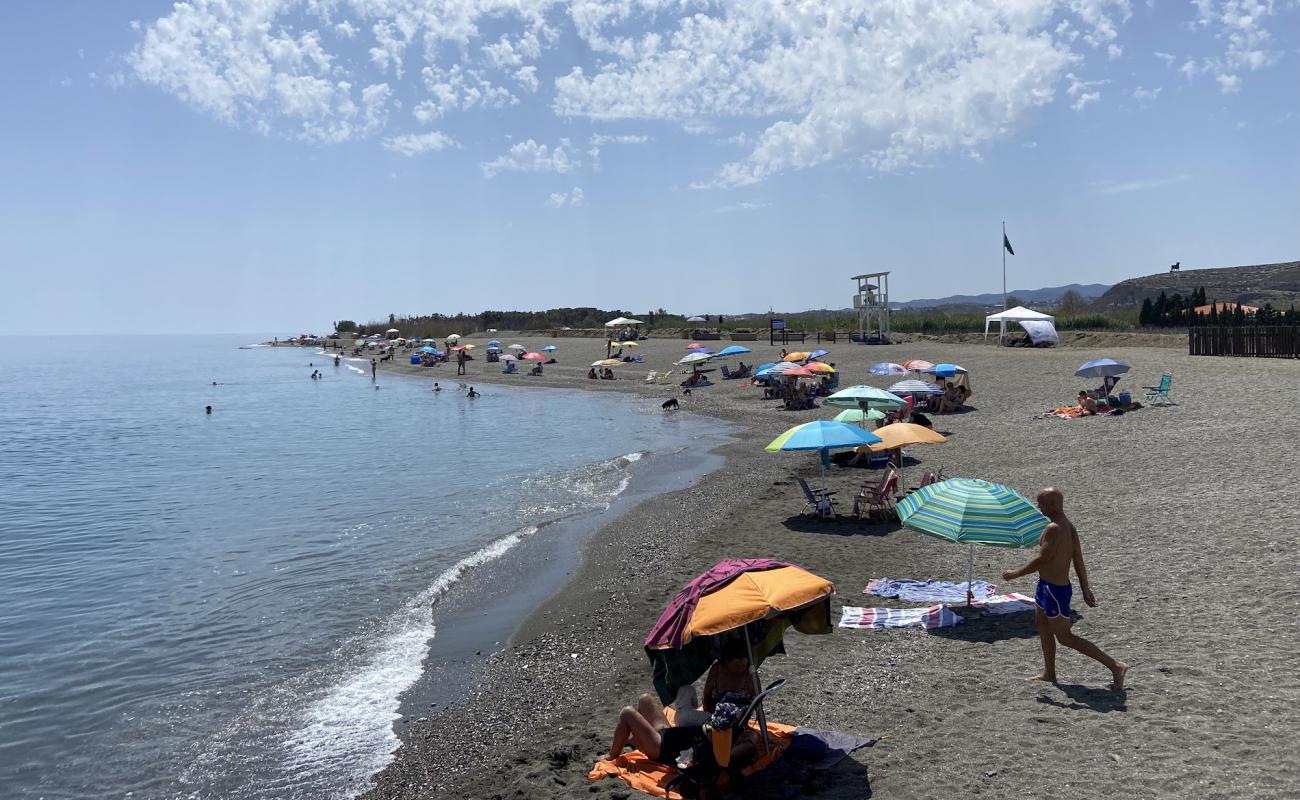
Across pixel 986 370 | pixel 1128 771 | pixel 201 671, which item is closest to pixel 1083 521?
pixel 1128 771

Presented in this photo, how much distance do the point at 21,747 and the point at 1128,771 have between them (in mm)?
9676

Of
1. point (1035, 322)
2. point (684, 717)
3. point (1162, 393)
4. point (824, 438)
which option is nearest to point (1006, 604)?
point (684, 717)

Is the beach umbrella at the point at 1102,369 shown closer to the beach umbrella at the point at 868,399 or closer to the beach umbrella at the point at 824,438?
the beach umbrella at the point at 868,399

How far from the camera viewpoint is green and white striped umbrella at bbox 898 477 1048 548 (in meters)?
7.78

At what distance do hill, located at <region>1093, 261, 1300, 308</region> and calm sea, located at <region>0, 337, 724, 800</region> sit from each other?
4923 cm

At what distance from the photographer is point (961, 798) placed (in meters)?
5.34

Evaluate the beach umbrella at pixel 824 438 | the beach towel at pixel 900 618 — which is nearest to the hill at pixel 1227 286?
the beach umbrella at pixel 824 438

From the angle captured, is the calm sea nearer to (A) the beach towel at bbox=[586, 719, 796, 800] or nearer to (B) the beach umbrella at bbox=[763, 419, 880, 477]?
(A) the beach towel at bbox=[586, 719, 796, 800]

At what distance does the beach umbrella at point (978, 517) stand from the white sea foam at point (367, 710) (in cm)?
532

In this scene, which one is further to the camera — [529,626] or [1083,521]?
[1083,521]

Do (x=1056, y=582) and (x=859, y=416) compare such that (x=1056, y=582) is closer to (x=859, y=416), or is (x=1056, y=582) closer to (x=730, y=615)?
(x=730, y=615)

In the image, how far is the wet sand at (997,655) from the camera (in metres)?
5.66

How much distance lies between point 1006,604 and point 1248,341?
26.6 m

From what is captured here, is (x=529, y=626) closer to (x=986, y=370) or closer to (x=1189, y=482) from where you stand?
(x=1189, y=482)
